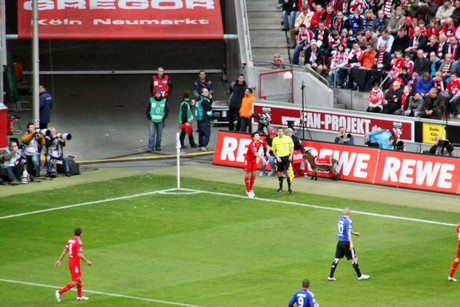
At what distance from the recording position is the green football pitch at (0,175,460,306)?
81.9 ft

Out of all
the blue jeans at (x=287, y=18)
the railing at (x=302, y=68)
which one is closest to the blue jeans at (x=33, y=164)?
the railing at (x=302, y=68)

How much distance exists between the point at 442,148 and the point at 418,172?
110cm

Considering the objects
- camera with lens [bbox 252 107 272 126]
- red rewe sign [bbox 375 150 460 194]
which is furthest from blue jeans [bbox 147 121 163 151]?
red rewe sign [bbox 375 150 460 194]

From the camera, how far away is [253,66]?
46.2 meters

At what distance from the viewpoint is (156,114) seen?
1598 inches

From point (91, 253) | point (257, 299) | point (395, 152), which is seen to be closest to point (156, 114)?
point (395, 152)

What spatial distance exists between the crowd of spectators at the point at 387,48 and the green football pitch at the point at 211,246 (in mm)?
6699

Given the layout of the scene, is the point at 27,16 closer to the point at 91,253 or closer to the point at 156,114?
the point at 156,114

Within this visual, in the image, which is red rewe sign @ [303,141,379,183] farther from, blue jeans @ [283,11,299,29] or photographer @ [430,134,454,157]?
blue jeans @ [283,11,299,29]

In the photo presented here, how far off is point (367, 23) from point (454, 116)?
751cm

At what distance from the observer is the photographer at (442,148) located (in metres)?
35.7

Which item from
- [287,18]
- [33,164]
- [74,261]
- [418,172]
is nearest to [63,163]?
[33,164]

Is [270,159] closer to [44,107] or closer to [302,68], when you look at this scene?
[302,68]

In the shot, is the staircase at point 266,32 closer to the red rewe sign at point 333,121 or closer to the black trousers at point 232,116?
the black trousers at point 232,116
